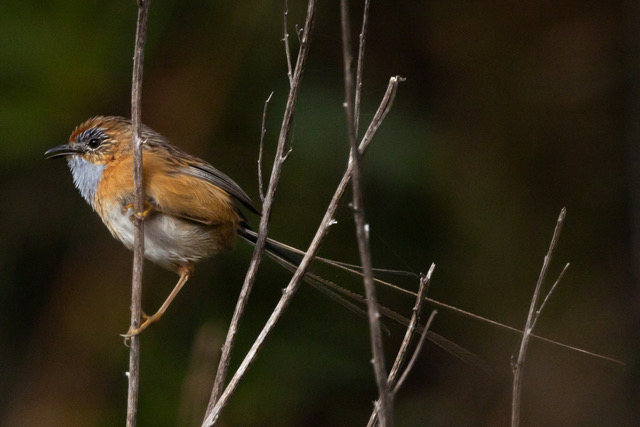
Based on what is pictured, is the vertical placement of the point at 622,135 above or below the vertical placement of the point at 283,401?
above

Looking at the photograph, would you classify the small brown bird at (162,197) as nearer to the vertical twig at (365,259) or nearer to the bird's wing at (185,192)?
the bird's wing at (185,192)

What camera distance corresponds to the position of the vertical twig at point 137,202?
116 inches

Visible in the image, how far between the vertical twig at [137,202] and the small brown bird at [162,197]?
52 centimetres

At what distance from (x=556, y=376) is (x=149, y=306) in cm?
296

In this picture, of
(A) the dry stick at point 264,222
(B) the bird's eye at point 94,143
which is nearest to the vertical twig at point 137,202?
(A) the dry stick at point 264,222

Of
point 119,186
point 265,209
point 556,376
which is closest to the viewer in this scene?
point 265,209

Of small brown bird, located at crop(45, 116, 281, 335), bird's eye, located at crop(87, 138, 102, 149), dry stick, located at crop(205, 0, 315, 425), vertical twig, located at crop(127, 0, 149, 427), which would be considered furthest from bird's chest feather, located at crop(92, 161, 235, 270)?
dry stick, located at crop(205, 0, 315, 425)

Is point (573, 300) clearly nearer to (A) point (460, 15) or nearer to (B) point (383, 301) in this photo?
(B) point (383, 301)

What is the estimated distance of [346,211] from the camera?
5.41 meters

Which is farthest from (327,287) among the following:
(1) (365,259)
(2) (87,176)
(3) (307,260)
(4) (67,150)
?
(1) (365,259)

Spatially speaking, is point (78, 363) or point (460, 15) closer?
point (78, 363)

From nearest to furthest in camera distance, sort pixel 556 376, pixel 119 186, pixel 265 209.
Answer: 1. pixel 265 209
2. pixel 119 186
3. pixel 556 376

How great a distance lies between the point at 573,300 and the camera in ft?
20.4

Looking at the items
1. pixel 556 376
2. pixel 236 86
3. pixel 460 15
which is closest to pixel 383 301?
pixel 556 376
